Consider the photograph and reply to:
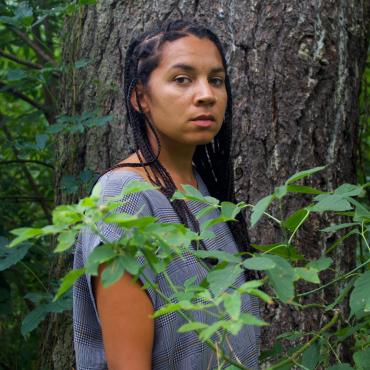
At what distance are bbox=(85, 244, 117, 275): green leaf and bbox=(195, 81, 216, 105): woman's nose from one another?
0.89m

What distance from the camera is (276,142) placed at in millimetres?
3201

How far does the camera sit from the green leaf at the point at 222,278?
1.59m

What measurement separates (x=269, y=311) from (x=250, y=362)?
75cm

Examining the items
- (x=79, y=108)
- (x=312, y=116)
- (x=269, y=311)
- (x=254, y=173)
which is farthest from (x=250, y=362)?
(x=79, y=108)

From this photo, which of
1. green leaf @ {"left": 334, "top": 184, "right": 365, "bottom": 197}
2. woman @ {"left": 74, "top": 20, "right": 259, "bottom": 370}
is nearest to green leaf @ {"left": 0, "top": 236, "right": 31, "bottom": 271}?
woman @ {"left": 74, "top": 20, "right": 259, "bottom": 370}

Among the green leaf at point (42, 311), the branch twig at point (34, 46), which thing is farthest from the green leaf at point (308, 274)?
the branch twig at point (34, 46)

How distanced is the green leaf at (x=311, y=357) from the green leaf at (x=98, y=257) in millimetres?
837

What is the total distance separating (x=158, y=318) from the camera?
211cm

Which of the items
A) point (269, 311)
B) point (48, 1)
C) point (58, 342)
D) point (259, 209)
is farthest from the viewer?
point (48, 1)

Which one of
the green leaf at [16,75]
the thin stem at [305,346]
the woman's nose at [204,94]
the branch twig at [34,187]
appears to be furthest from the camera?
the branch twig at [34,187]

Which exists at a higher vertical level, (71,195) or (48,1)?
(48,1)

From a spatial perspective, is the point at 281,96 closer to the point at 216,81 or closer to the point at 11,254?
the point at 216,81

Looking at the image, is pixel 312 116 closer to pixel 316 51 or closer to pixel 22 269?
pixel 316 51

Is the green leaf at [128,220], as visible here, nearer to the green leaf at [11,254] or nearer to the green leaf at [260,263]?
the green leaf at [260,263]
